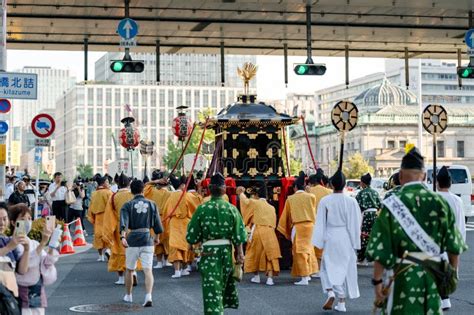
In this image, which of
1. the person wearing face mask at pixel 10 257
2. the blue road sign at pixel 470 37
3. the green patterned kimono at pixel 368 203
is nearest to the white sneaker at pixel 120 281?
the green patterned kimono at pixel 368 203

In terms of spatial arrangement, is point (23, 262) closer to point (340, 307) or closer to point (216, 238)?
point (216, 238)

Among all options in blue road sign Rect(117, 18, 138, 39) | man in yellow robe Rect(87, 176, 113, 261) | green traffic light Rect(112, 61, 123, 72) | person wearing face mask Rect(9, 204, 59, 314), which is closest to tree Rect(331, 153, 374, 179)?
green traffic light Rect(112, 61, 123, 72)

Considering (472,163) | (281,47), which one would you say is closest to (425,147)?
(472,163)

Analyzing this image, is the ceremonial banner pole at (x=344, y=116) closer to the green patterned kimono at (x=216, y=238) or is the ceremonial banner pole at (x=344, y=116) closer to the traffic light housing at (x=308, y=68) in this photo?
the traffic light housing at (x=308, y=68)

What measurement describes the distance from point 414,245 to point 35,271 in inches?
118

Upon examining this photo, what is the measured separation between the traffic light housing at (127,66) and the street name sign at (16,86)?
520cm

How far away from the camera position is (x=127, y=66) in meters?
21.0

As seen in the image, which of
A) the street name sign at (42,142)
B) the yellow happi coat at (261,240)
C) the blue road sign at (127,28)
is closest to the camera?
the yellow happi coat at (261,240)

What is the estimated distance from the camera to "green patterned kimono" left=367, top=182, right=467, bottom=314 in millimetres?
6445

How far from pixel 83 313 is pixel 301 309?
285 cm

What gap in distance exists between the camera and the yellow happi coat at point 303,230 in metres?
15.2

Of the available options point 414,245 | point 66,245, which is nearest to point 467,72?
point 66,245

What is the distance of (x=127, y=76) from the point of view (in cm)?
16925

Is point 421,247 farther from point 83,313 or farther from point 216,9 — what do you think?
point 216,9
